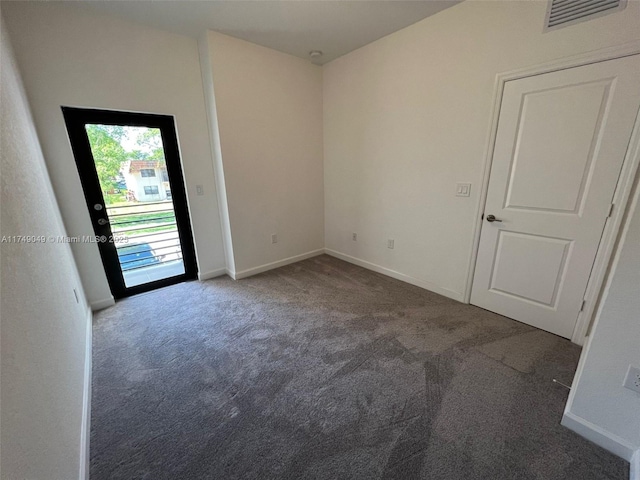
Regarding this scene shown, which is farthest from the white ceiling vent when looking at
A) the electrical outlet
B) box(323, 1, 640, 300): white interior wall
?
the electrical outlet

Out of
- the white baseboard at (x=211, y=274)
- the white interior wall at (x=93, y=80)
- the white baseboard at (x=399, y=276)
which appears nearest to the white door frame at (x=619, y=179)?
the white baseboard at (x=399, y=276)

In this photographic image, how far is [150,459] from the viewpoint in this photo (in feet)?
4.33

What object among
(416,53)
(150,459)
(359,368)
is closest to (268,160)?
(416,53)

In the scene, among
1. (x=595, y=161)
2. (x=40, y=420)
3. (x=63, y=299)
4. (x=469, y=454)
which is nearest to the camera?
(x=40, y=420)

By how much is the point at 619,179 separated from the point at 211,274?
3.87 meters

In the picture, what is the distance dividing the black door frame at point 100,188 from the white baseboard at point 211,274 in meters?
0.12

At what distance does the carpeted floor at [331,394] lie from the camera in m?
1.29

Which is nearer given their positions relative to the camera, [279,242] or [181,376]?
[181,376]

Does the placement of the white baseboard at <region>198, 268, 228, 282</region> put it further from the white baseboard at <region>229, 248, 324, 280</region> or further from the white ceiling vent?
the white ceiling vent

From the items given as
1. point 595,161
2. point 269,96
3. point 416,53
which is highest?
point 416,53

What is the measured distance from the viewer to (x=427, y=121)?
8.68 feet

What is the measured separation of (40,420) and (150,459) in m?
0.63

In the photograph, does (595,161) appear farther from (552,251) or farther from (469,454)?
(469,454)

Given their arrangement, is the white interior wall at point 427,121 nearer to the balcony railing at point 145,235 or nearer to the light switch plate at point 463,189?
the light switch plate at point 463,189
